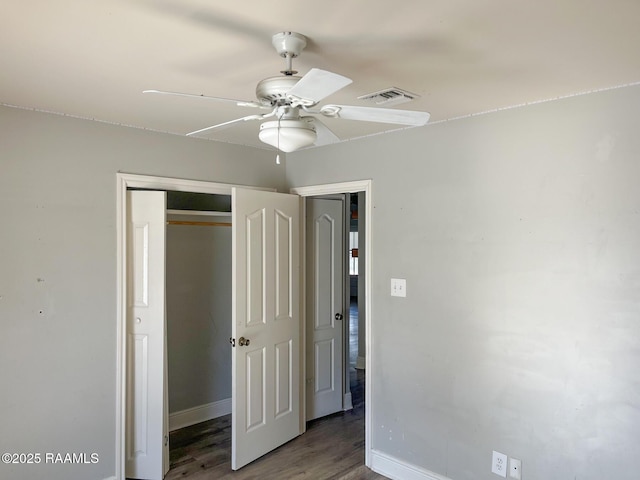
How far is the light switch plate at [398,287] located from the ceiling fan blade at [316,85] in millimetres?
1889

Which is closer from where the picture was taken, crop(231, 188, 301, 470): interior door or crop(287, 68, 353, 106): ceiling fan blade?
crop(287, 68, 353, 106): ceiling fan blade

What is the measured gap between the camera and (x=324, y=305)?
420 cm

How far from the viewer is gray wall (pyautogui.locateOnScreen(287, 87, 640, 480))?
227 centimetres

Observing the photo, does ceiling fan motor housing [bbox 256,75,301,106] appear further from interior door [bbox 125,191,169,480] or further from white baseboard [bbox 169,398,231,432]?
white baseboard [bbox 169,398,231,432]

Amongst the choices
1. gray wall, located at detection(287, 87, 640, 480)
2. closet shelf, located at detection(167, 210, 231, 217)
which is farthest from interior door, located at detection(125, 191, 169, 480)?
gray wall, located at detection(287, 87, 640, 480)

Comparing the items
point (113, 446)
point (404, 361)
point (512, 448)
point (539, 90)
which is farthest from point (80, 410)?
point (539, 90)

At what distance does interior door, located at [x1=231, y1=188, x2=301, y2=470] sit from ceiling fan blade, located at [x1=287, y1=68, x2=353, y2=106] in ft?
6.29

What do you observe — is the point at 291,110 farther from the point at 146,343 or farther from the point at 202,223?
the point at 202,223

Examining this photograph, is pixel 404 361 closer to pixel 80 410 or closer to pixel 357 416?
pixel 357 416

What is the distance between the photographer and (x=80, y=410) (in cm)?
284

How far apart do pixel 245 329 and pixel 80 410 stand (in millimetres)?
1139

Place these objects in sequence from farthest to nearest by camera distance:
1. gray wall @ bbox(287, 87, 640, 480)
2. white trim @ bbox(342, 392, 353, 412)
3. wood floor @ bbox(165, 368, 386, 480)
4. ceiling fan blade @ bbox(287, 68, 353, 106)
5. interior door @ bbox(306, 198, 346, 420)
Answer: white trim @ bbox(342, 392, 353, 412), interior door @ bbox(306, 198, 346, 420), wood floor @ bbox(165, 368, 386, 480), gray wall @ bbox(287, 87, 640, 480), ceiling fan blade @ bbox(287, 68, 353, 106)

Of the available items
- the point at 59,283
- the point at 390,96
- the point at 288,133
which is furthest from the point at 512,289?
the point at 59,283

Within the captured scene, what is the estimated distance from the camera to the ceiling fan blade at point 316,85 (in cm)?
129
